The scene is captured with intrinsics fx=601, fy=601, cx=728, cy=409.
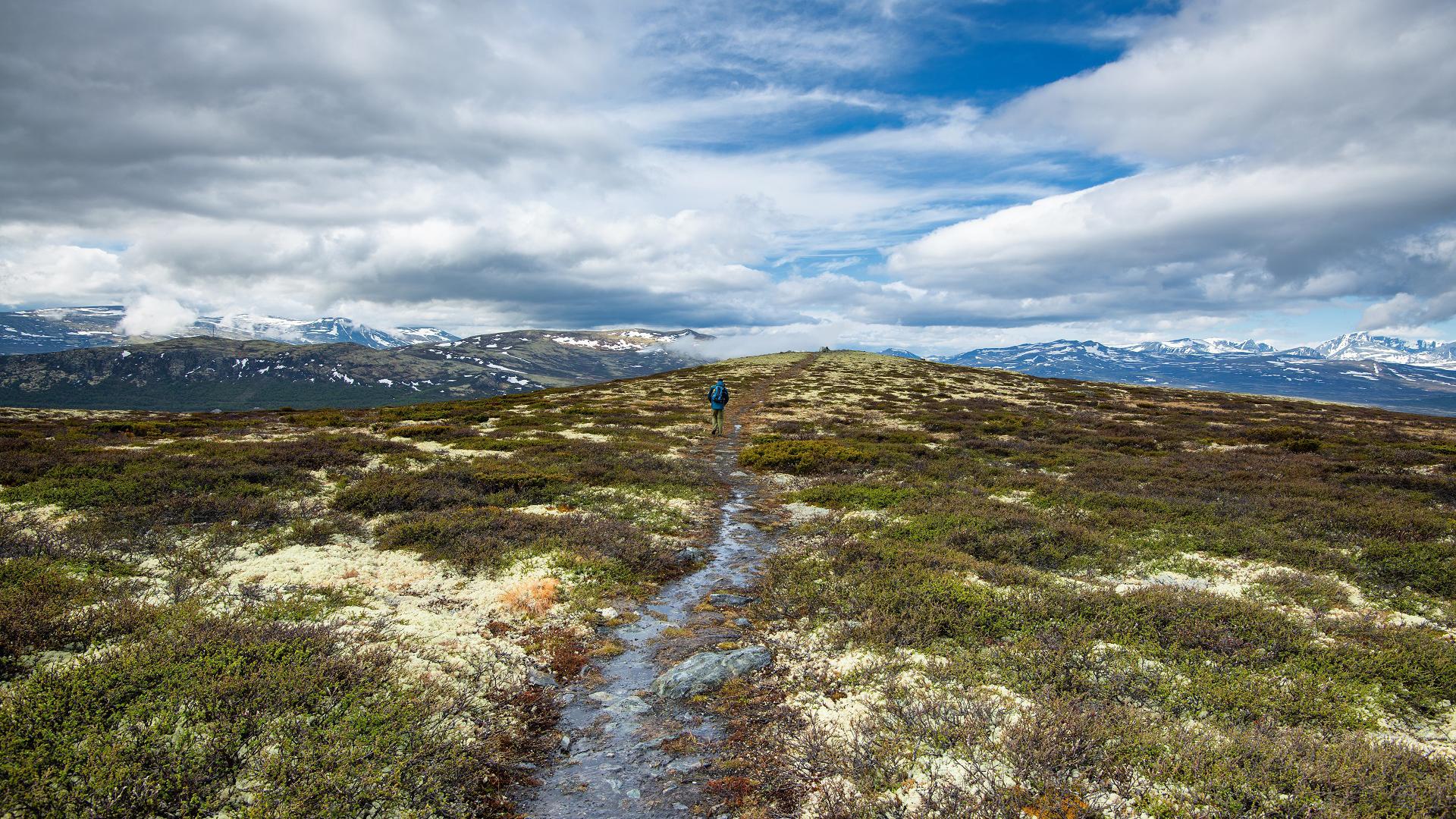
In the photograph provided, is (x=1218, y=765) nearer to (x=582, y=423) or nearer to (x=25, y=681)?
(x=25, y=681)

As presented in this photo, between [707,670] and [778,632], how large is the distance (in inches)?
76.2

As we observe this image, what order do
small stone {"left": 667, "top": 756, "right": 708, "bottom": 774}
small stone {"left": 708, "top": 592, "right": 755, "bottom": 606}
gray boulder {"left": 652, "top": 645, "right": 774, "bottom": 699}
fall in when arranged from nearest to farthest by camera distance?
small stone {"left": 667, "top": 756, "right": 708, "bottom": 774}, gray boulder {"left": 652, "top": 645, "right": 774, "bottom": 699}, small stone {"left": 708, "top": 592, "right": 755, "bottom": 606}

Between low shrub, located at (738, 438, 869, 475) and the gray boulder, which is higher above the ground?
low shrub, located at (738, 438, 869, 475)

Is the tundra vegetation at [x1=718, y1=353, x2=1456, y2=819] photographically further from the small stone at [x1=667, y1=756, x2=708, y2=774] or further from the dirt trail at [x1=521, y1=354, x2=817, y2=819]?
the dirt trail at [x1=521, y1=354, x2=817, y2=819]

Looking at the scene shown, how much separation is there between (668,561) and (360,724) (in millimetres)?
8381

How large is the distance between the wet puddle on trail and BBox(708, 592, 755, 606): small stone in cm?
74

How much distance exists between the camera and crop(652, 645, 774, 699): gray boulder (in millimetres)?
9016

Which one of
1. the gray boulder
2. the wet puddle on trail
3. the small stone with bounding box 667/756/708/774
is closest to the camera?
the wet puddle on trail

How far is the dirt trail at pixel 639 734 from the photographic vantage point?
6641 millimetres

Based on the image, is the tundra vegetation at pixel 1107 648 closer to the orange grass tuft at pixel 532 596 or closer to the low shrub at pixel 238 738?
the low shrub at pixel 238 738

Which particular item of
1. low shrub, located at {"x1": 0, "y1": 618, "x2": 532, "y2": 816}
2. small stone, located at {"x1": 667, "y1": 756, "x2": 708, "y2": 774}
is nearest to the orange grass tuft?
low shrub, located at {"x1": 0, "y1": 618, "x2": 532, "y2": 816}

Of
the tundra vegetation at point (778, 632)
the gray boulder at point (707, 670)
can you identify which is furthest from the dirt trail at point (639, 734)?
the tundra vegetation at point (778, 632)

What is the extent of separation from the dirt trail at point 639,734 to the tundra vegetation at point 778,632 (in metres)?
0.39

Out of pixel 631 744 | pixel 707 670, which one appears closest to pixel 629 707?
→ pixel 631 744
